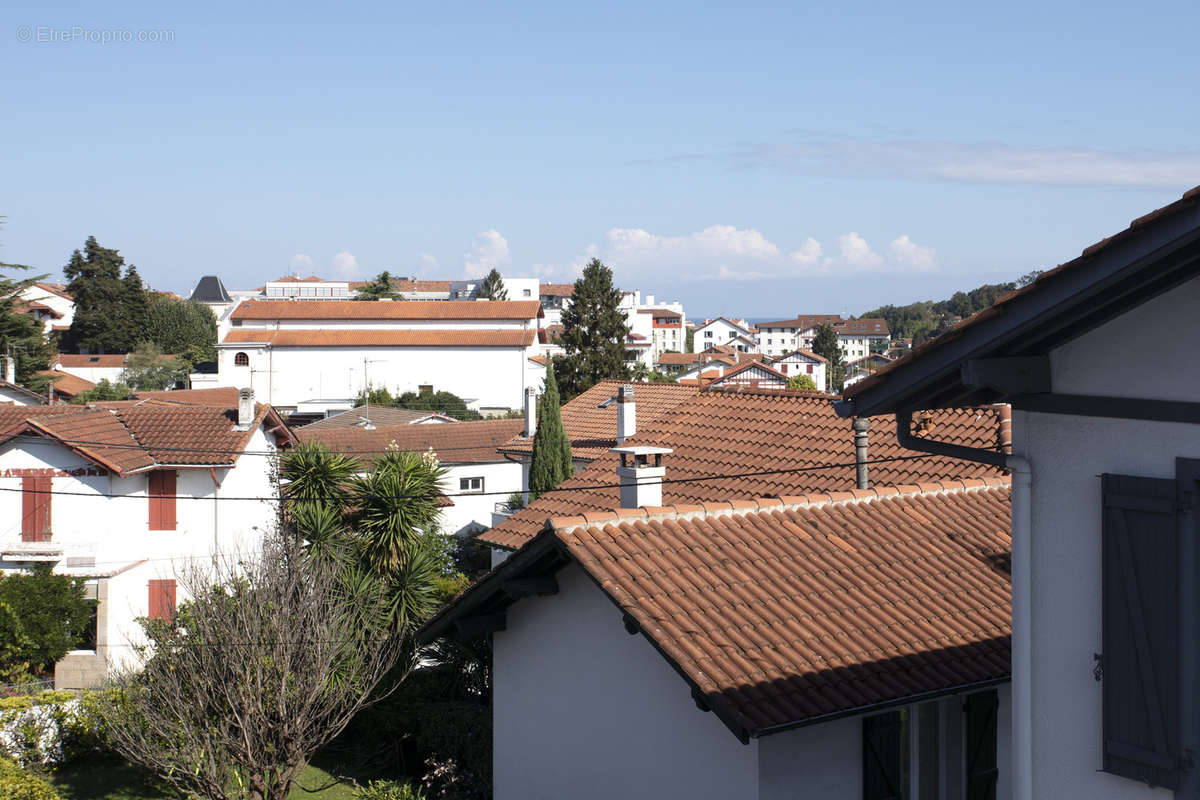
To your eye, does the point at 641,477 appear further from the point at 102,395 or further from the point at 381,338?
the point at 381,338

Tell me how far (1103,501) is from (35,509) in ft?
95.0

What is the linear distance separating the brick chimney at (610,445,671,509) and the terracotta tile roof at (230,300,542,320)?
72.6 metres

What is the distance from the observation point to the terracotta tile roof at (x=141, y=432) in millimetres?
27688

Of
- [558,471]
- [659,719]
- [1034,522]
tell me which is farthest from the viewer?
[558,471]

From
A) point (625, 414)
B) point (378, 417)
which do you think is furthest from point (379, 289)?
point (625, 414)

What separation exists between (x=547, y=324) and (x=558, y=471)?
11196 centimetres

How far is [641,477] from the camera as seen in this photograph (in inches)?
509

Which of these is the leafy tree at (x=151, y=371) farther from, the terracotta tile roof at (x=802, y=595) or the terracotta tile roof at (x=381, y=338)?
the terracotta tile roof at (x=802, y=595)

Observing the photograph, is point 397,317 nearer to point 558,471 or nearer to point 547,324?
point 547,324

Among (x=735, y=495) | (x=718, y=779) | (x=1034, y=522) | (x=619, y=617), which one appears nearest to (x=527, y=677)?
(x=619, y=617)

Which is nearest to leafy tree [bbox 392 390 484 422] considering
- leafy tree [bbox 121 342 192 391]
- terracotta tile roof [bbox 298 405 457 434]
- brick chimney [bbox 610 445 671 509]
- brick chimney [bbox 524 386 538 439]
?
terracotta tile roof [bbox 298 405 457 434]

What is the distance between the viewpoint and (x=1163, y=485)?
14.0ft

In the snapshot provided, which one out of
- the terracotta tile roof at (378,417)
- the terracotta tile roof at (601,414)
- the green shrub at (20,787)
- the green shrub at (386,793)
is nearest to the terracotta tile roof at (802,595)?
the green shrub at (386,793)

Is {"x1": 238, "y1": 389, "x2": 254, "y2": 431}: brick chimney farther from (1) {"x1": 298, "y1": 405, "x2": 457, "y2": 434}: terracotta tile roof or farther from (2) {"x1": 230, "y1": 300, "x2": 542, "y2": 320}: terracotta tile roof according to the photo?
(2) {"x1": 230, "y1": 300, "x2": 542, "y2": 320}: terracotta tile roof
